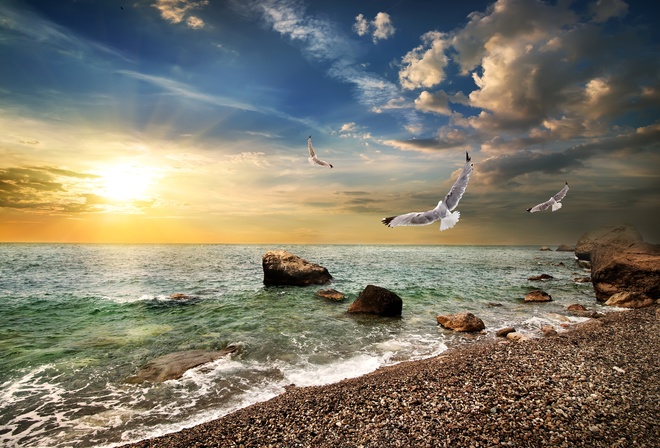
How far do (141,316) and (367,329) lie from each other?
15.5m

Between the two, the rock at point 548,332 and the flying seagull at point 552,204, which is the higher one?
the flying seagull at point 552,204

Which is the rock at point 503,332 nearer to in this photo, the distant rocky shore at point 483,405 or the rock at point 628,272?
the distant rocky shore at point 483,405

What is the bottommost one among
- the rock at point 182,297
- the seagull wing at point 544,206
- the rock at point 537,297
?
the rock at point 537,297

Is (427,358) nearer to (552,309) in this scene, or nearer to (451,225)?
(451,225)

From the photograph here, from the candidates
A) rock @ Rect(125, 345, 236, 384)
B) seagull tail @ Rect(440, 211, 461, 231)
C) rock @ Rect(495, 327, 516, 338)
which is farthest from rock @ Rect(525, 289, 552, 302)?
rock @ Rect(125, 345, 236, 384)

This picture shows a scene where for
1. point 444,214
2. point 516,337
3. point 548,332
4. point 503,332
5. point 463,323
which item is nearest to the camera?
point 444,214

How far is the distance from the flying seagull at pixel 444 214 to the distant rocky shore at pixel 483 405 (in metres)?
4.40

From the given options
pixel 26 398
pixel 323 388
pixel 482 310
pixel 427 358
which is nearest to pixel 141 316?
pixel 26 398

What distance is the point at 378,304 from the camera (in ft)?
64.5

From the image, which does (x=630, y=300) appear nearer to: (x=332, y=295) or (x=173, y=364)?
(x=332, y=295)

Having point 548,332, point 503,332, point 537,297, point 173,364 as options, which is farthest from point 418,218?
point 537,297

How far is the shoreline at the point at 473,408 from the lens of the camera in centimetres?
648

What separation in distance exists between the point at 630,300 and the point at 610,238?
3597 centimetres

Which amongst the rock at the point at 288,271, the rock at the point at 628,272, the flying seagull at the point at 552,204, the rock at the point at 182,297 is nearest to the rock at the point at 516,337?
the flying seagull at the point at 552,204
